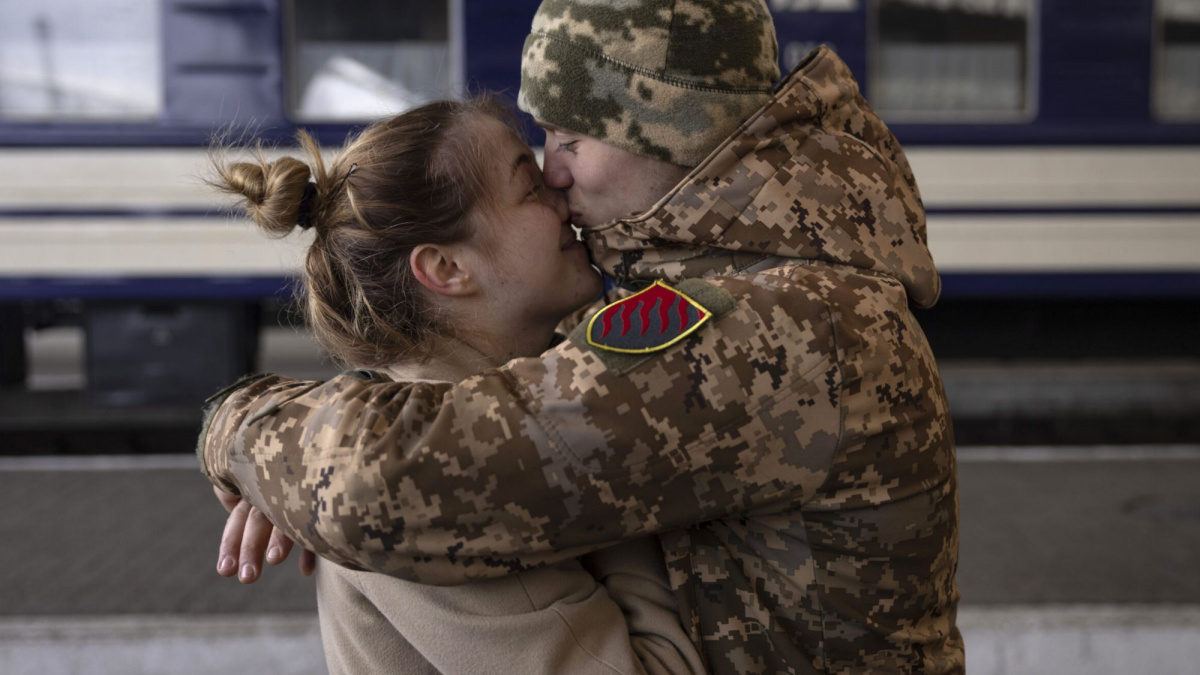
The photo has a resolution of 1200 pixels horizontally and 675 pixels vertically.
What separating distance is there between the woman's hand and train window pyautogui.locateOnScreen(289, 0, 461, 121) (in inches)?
193

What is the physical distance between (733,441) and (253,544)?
69cm

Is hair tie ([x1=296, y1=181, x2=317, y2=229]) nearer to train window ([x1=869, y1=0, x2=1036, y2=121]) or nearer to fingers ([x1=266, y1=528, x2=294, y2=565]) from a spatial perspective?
fingers ([x1=266, y1=528, x2=294, y2=565])

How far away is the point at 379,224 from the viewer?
1565 mm

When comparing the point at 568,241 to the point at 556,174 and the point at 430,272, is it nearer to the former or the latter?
the point at 556,174

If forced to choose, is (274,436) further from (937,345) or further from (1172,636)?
(937,345)

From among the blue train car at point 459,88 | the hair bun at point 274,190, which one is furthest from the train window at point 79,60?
the hair bun at point 274,190

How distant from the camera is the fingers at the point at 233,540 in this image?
1614 mm

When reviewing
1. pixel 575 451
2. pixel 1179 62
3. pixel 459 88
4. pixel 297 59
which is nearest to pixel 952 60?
pixel 1179 62

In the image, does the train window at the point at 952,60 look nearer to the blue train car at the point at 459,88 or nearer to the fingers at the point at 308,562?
the blue train car at the point at 459,88

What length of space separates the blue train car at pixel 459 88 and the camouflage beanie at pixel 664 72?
4619mm

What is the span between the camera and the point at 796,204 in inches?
55.6

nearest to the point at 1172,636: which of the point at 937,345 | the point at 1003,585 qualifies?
the point at 1003,585

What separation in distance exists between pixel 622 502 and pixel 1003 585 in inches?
106

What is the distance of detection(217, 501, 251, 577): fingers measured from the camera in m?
1.61
